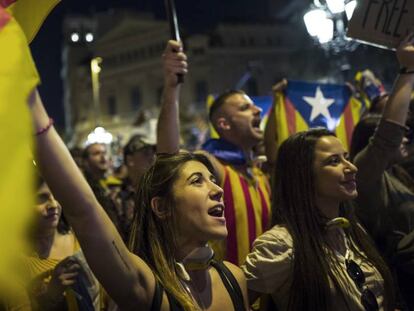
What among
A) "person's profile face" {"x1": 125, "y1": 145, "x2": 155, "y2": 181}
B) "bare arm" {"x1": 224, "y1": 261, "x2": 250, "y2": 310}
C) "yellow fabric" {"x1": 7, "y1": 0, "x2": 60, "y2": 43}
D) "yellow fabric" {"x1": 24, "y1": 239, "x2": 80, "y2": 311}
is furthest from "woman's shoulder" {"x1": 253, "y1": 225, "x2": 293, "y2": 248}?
"person's profile face" {"x1": 125, "y1": 145, "x2": 155, "y2": 181}

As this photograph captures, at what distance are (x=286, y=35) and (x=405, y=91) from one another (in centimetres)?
4635

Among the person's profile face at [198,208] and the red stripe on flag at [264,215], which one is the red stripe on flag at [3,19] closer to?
the person's profile face at [198,208]

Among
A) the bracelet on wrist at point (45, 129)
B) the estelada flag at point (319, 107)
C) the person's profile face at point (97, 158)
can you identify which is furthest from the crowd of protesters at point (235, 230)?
the person's profile face at point (97, 158)

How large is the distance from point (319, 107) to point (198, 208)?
3309 mm

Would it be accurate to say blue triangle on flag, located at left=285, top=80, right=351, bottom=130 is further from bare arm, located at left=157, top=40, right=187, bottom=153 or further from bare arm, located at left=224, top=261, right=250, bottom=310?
bare arm, located at left=224, top=261, right=250, bottom=310

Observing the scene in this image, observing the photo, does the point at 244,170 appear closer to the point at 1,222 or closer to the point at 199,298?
the point at 199,298

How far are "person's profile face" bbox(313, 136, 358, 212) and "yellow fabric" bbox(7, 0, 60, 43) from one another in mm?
1691

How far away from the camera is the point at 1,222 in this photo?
47.9 inches

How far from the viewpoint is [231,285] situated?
247 centimetres

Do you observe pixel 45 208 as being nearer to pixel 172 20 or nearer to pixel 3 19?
pixel 172 20

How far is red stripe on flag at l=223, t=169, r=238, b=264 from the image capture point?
11.8 ft

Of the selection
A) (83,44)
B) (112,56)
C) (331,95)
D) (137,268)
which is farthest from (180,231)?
(83,44)

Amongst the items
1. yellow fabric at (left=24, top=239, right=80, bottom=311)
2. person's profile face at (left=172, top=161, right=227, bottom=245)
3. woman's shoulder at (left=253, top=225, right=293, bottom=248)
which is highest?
person's profile face at (left=172, top=161, right=227, bottom=245)

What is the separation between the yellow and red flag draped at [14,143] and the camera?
4.02 feet
